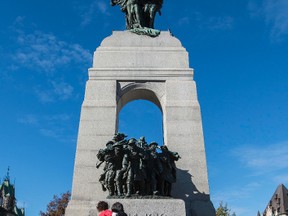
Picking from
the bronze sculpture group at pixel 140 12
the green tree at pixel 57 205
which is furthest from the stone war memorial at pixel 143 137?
the green tree at pixel 57 205

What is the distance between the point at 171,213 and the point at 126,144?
7.68 ft

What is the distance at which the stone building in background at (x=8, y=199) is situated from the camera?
8853cm

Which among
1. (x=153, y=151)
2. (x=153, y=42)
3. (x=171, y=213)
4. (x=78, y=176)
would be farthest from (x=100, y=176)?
(x=153, y=42)

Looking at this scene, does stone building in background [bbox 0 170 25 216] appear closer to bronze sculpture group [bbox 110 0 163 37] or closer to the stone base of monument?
bronze sculpture group [bbox 110 0 163 37]

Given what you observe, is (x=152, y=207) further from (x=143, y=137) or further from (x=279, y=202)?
(x=279, y=202)

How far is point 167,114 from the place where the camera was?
12430 mm

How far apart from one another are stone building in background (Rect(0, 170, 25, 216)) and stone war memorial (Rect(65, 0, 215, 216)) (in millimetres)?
80599

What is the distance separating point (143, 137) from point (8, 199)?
297ft

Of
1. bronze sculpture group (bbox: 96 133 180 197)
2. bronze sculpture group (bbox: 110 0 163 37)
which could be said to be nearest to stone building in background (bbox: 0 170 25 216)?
bronze sculpture group (bbox: 110 0 163 37)

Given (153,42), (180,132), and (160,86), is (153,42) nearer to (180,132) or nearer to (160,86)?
(160,86)

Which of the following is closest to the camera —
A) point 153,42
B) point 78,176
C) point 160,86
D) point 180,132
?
point 78,176

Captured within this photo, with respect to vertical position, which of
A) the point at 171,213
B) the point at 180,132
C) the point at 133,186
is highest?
the point at 180,132

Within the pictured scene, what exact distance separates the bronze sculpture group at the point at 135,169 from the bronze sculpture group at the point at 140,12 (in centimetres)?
665

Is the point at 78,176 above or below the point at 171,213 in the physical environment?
above
